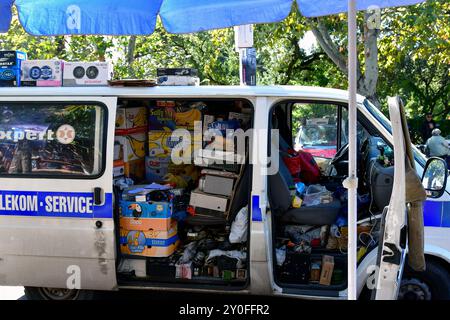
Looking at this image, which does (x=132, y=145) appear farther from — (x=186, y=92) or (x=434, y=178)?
(x=434, y=178)

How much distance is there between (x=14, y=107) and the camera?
167 inches

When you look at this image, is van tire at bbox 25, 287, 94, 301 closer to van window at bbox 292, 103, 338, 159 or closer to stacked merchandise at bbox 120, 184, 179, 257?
stacked merchandise at bbox 120, 184, 179, 257

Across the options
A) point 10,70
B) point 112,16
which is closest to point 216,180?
point 112,16

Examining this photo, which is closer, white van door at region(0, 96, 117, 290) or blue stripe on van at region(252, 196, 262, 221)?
blue stripe on van at region(252, 196, 262, 221)

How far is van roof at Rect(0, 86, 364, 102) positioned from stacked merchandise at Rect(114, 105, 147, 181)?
40cm

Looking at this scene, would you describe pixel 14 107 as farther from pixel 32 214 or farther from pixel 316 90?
pixel 316 90

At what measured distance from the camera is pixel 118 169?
4391mm

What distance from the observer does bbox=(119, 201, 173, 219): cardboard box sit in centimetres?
415

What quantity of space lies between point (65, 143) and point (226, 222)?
1.57 metres

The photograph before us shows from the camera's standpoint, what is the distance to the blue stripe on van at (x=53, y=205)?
4.00 m

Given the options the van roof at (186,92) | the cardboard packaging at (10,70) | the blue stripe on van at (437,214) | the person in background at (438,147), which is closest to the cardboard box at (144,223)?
the van roof at (186,92)

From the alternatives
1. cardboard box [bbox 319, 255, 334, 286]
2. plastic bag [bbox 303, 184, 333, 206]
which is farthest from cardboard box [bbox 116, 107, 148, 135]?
cardboard box [bbox 319, 255, 334, 286]

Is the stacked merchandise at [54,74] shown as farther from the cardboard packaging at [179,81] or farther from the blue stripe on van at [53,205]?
the blue stripe on van at [53,205]
